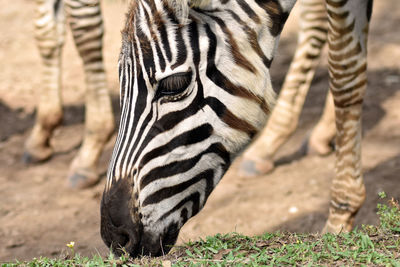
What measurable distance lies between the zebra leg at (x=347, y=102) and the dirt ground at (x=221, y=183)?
57 centimetres

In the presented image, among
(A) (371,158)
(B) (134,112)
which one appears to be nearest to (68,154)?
(A) (371,158)

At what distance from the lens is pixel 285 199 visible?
5.10 metres

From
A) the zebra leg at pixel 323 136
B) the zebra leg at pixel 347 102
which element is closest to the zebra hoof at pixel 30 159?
the zebra leg at pixel 323 136

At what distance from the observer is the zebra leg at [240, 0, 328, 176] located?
5.50m

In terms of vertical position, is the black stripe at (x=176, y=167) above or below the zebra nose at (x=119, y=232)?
above

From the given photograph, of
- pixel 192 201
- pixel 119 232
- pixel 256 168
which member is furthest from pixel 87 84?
pixel 119 232

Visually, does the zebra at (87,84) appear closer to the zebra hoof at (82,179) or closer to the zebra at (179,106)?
the zebra hoof at (82,179)

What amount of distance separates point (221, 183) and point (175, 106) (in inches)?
115

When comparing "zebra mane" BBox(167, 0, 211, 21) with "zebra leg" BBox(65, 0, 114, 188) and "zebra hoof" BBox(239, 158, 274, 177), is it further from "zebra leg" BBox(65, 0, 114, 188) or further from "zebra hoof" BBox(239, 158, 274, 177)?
"zebra hoof" BBox(239, 158, 274, 177)

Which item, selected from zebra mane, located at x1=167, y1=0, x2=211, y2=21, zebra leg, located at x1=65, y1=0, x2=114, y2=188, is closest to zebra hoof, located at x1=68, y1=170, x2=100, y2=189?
zebra leg, located at x1=65, y1=0, x2=114, y2=188

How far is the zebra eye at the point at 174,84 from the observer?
8.92 ft

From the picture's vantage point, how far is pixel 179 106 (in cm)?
275

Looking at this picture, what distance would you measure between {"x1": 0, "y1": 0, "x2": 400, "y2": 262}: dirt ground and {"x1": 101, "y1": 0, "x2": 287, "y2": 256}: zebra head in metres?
0.67

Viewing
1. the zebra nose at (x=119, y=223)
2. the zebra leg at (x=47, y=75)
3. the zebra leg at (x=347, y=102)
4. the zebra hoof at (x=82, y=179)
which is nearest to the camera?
the zebra nose at (x=119, y=223)
